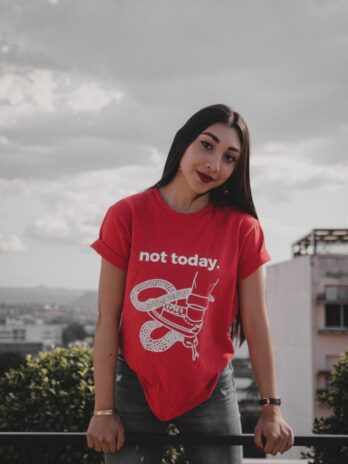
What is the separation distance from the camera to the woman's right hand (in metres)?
2.06

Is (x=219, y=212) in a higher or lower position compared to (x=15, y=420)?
higher

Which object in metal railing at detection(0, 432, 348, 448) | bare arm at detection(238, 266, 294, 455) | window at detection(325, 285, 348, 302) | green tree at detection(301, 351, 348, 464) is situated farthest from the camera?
window at detection(325, 285, 348, 302)

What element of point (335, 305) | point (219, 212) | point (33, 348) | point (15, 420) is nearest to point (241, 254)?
point (219, 212)

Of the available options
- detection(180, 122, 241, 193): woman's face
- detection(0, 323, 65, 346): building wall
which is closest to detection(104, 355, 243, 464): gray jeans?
detection(180, 122, 241, 193): woman's face

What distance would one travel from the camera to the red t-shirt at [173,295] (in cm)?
211

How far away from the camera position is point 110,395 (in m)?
2.12

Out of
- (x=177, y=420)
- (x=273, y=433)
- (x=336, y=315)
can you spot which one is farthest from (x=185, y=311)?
(x=336, y=315)

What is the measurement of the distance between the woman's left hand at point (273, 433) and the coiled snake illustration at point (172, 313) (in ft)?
1.02

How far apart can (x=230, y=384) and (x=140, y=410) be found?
321mm

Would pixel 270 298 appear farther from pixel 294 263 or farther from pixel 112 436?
pixel 112 436

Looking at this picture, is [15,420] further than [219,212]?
Yes

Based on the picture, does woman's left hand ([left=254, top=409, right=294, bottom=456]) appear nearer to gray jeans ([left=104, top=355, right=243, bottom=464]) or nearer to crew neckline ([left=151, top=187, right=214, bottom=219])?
gray jeans ([left=104, top=355, right=243, bottom=464])

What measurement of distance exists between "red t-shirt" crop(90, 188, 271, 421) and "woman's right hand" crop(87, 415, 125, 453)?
0.44 ft

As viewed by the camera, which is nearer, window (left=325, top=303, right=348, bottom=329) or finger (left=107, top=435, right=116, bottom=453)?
finger (left=107, top=435, right=116, bottom=453)
